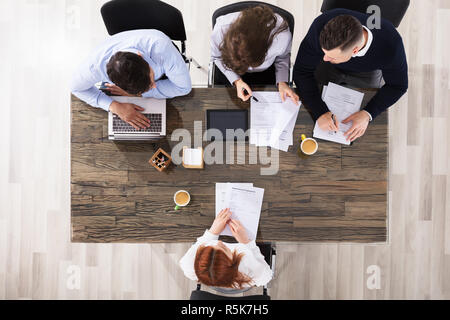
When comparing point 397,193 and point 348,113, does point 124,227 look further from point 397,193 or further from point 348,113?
point 397,193

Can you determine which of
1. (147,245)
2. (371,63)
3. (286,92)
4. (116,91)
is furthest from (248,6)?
(147,245)

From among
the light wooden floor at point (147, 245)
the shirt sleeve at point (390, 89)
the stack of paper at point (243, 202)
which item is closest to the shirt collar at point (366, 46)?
the shirt sleeve at point (390, 89)

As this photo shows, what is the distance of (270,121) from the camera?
62.9 inches

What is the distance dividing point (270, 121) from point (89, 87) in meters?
0.96

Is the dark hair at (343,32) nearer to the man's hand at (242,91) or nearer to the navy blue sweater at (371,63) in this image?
the navy blue sweater at (371,63)

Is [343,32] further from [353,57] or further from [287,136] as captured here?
[287,136]

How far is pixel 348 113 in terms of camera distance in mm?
1584

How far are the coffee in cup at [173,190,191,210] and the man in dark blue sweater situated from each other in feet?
2.59

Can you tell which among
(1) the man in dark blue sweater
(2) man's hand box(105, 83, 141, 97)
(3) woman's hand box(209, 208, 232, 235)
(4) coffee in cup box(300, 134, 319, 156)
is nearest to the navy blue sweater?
(1) the man in dark blue sweater

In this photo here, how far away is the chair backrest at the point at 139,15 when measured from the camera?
5.28 ft

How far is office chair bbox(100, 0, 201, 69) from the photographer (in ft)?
5.28

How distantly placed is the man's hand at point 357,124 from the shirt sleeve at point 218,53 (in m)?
0.64

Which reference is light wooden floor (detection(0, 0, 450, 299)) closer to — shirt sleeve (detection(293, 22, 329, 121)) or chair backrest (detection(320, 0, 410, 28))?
chair backrest (detection(320, 0, 410, 28))
